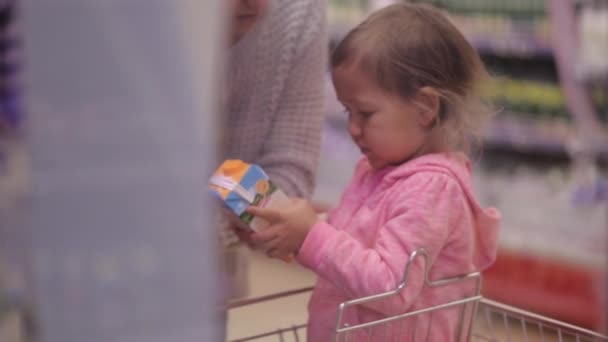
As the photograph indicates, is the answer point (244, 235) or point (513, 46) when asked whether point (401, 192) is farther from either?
point (513, 46)

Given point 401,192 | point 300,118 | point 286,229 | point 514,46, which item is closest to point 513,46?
point 514,46

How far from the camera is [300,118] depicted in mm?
1522

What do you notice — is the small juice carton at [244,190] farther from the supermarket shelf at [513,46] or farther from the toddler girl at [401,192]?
the supermarket shelf at [513,46]

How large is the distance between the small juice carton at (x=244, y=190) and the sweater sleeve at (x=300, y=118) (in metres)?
0.17

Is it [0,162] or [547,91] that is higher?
[0,162]

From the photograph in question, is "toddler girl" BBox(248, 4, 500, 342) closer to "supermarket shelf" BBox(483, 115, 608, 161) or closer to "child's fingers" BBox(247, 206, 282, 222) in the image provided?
"child's fingers" BBox(247, 206, 282, 222)

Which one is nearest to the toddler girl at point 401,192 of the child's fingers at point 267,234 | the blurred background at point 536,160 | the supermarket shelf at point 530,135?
the child's fingers at point 267,234

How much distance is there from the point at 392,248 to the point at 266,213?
7.9 inches

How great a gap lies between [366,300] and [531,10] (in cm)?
A: 257

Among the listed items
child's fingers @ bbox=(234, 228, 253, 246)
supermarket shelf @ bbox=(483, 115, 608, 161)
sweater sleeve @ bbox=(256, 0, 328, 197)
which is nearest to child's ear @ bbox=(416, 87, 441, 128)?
sweater sleeve @ bbox=(256, 0, 328, 197)

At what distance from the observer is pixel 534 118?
3.63 meters

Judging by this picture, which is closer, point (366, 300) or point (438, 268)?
point (366, 300)

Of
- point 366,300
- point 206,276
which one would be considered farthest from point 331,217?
point 206,276

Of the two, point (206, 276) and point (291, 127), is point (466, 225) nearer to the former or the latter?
point (291, 127)
